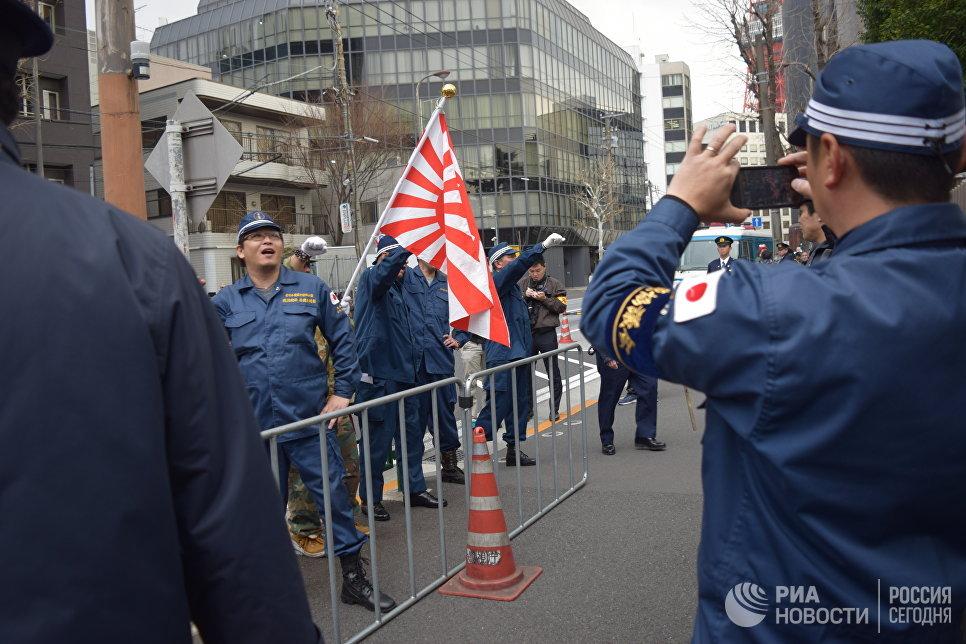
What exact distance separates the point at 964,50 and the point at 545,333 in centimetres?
585

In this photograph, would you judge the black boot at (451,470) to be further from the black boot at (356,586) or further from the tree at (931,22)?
the tree at (931,22)

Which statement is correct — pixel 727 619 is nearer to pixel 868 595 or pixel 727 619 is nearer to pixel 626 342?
Result: pixel 868 595

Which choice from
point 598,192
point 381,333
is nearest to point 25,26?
point 381,333

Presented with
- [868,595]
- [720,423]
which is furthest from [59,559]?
[868,595]

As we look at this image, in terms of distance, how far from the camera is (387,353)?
22.2ft

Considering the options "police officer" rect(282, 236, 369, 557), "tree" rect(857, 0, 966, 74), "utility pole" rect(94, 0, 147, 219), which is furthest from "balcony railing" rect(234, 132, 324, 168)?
"police officer" rect(282, 236, 369, 557)

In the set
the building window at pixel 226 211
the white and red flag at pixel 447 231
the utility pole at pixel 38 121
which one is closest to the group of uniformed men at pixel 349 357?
the white and red flag at pixel 447 231

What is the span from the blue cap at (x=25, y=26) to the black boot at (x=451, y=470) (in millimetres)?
Answer: 6308

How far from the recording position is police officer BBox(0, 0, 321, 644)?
Answer: 3.62 ft

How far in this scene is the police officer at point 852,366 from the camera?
135 cm

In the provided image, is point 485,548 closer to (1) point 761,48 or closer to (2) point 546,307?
Result: (2) point 546,307

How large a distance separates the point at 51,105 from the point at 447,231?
33.2 m

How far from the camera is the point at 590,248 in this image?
70.0 metres

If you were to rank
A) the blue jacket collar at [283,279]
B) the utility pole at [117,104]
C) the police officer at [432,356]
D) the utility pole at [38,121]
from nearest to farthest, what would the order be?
1. the blue jacket collar at [283,279]
2. the police officer at [432,356]
3. the utility pole at [117,104]
4. the utility pole at [38,121]
